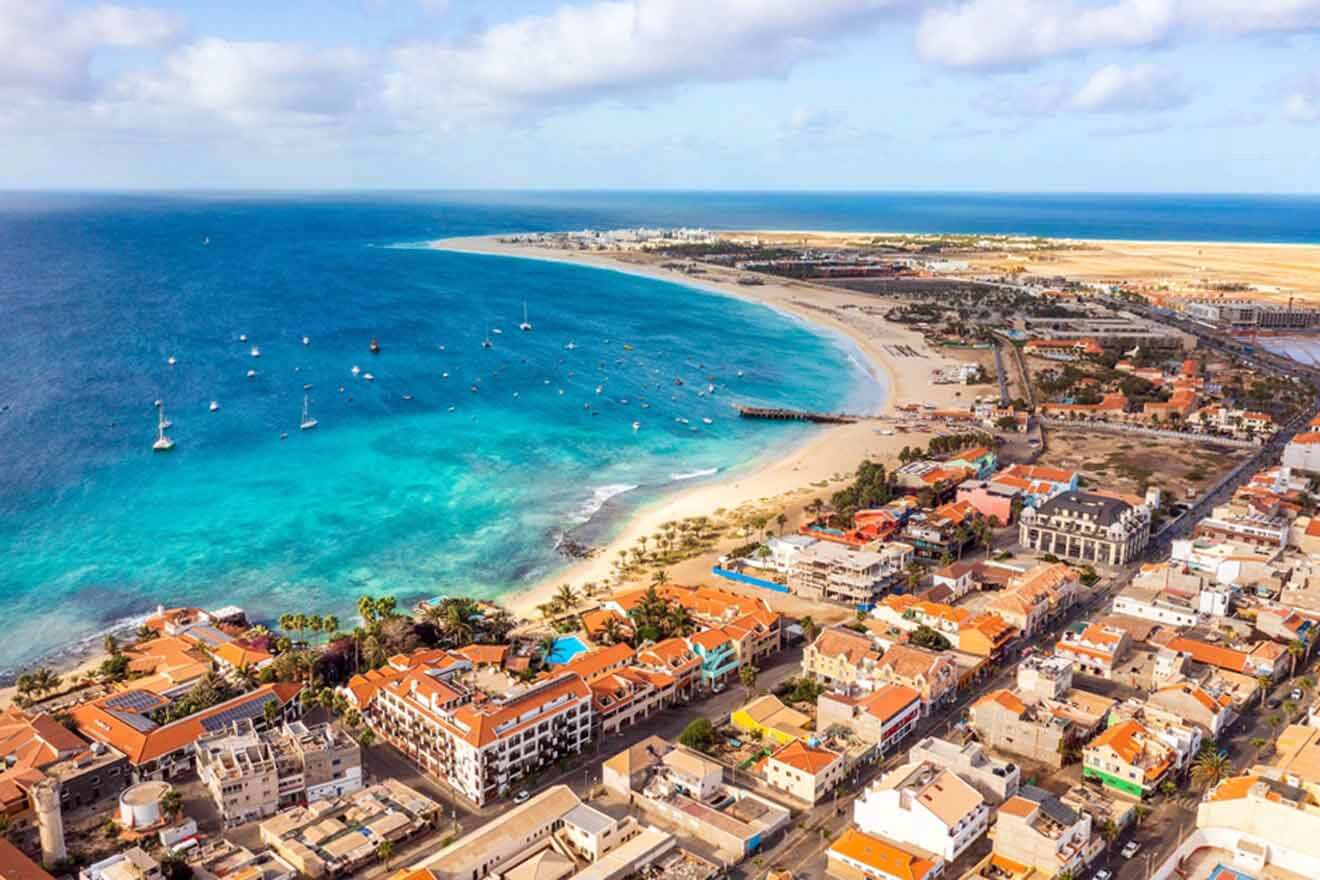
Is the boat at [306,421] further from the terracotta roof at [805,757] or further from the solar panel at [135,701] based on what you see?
the terracotta roof at [805,757]

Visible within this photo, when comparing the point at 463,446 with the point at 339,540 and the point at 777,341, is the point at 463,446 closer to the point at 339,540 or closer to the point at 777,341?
the point at 339,540

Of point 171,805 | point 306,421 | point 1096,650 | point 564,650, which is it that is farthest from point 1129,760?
point 306,421

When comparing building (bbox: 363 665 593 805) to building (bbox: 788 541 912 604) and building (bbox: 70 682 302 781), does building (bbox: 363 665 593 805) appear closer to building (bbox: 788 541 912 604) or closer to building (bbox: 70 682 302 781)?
building (bbox: 70 682 302 781)

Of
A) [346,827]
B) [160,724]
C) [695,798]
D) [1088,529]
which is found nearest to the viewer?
[346,827]

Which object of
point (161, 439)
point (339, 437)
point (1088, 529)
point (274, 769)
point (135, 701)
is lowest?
point (135, 701)

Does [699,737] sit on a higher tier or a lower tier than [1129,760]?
lower

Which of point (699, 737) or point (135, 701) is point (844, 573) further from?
point (135, 701)

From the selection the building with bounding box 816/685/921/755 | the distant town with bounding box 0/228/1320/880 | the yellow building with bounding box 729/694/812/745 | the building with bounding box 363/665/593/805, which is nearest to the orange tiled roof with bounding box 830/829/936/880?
the distant town with bounding box 0/228/1320/880
